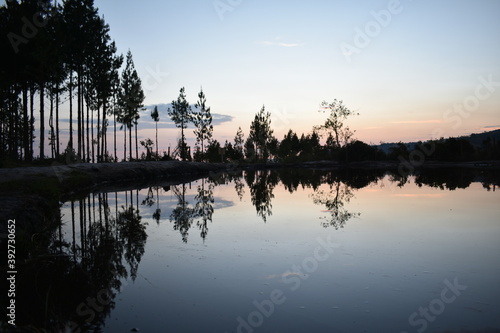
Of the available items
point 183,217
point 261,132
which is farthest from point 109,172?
point 261,132

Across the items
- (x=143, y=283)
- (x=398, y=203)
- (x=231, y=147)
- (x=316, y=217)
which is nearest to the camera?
(x=143, y=283)

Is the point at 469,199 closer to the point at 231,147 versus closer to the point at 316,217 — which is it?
the point at 316,217

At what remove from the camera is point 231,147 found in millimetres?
75000

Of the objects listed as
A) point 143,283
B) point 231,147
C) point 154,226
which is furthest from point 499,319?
point 231,147

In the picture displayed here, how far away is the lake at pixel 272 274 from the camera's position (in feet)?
13.5

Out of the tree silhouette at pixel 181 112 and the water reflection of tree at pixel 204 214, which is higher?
the tree silhouette at pixel 181 112

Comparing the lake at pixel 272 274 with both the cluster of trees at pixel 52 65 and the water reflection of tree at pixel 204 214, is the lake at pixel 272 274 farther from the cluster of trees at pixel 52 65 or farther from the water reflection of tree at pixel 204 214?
the cluster of trees at pixel 52 65

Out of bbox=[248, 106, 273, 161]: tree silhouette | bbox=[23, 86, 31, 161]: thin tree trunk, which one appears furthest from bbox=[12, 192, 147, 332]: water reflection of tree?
bbox=[248, 106, 273, 161]: tree silhouette

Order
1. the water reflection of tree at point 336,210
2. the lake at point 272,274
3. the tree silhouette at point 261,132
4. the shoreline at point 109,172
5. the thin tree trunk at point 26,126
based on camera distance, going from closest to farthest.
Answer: the lake at point 272,274, the water reflection of tree at point 336,210, the shoreline at point 109,172, the thin tree trunk at point 26,126, the tree silhouette at point 261,132

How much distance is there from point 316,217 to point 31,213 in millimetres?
8046

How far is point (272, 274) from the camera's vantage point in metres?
5.72

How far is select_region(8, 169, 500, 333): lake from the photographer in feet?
13.5

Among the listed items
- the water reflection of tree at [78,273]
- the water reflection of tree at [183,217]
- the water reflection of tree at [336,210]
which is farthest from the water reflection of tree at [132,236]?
the water reflection of tree at [336,210]

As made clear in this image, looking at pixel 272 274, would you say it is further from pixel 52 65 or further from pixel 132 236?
pixel 52 65
